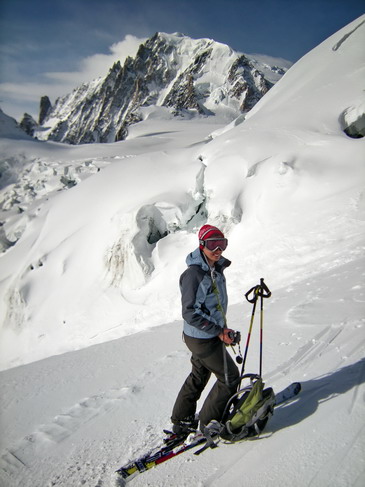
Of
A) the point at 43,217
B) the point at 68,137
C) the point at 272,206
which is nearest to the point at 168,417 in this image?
the point at 272,206

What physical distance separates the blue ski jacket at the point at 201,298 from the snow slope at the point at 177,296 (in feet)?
3.29

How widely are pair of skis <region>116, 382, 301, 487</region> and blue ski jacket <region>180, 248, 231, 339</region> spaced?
3.02 feet

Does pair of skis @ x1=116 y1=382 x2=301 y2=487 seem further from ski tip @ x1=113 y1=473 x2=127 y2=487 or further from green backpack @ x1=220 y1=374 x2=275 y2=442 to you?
green backpack @ x1=220 y1=374 x2=275 y2=442

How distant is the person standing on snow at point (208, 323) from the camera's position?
271cm

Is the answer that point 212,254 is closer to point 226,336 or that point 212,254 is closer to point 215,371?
point 226,336

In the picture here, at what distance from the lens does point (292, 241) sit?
354 inches

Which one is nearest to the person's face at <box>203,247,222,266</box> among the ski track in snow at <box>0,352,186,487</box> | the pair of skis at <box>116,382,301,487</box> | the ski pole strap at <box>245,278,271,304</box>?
the ski pole strap at <box>245,278,271,304</box>

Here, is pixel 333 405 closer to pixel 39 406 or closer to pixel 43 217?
pixel 39 406

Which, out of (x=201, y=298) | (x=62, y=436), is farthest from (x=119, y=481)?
(x=201, y=298)

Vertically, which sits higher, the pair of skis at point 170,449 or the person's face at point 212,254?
the person's face at point 212,254

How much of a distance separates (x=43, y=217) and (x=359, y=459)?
1995cm

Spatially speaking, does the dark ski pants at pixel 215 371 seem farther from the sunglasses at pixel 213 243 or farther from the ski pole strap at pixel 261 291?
the sunglasses at pixel 213 243

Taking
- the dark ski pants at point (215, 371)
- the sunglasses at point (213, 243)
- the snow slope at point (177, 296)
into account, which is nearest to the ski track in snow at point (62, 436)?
the snow slope at point (177, 296)

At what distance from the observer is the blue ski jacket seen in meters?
2.70
